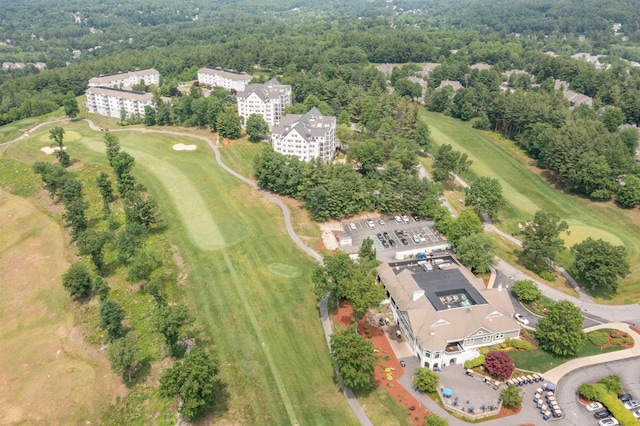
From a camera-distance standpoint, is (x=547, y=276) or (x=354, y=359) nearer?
(x=354, y=359)

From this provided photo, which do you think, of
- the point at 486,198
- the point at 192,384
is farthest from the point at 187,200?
the point at 486,198

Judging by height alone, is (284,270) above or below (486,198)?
below

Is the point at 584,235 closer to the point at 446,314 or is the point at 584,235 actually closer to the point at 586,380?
the point at 586,380

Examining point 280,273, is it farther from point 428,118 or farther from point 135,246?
point 428,118

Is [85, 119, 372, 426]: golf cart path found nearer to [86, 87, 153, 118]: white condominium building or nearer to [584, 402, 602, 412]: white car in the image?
[86, 87, 153, 118]: white condominium building

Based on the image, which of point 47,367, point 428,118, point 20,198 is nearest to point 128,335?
point 47,367

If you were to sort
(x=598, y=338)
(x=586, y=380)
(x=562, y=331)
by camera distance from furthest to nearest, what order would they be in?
(x=598, y=338), (x=562, y=331), (x=586, y=380)

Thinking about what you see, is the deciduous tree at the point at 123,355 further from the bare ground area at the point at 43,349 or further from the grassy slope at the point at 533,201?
the grassy slope at the point at 533,201
